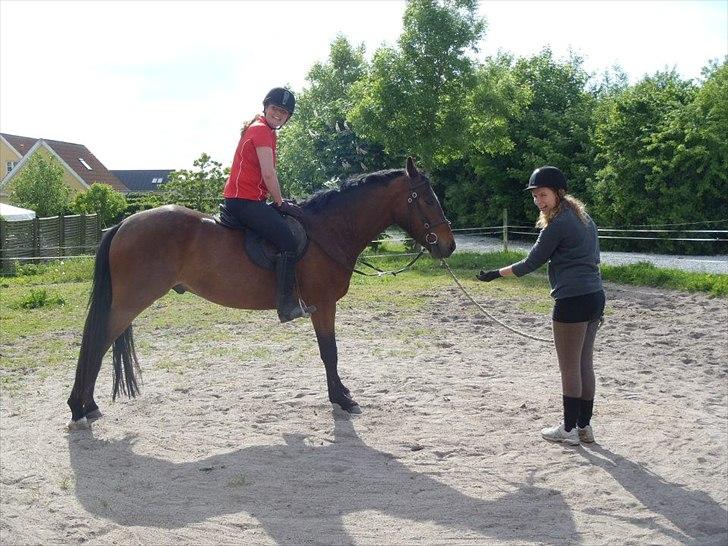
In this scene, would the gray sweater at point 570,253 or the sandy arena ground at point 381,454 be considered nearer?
the sandy arena ground at point 381,454

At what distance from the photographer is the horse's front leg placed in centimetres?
634

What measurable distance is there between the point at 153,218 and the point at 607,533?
4.46 m

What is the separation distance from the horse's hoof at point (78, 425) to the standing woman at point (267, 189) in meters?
1.92

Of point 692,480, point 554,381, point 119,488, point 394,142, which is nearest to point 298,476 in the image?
point 119,488

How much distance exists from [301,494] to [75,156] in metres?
48.8

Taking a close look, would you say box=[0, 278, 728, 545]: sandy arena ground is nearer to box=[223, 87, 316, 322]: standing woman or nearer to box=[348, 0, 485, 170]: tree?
box=[223, 87, 316, 322]: standing woman

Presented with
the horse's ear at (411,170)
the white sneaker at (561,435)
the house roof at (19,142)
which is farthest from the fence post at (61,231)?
the house roof at (19,142)

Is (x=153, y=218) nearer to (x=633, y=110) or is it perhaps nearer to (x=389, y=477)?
(x=389, y=477)

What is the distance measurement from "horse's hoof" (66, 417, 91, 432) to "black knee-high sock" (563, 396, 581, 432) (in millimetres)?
4008

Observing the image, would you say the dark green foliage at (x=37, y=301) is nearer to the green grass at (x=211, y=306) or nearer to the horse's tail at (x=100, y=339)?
the green grass at (x=211, y=306)

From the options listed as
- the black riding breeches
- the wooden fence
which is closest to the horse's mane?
the black riding breeches

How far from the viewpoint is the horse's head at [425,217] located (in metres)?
6.52

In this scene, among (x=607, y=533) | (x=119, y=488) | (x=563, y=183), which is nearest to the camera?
(x=607, y=533)

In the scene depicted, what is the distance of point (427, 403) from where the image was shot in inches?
256
